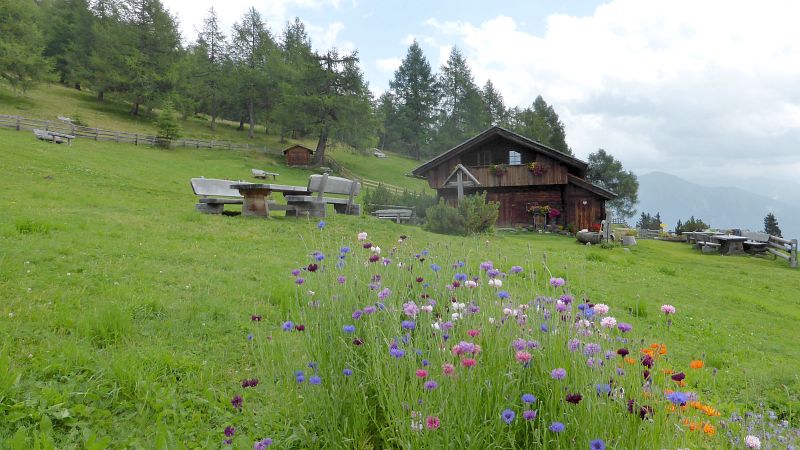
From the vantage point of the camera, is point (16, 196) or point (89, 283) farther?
point (16, 196)

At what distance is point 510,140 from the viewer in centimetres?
2892

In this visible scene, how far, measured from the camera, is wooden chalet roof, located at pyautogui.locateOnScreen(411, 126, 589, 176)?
26.9 metres

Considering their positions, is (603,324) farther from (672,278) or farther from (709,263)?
(709,263)

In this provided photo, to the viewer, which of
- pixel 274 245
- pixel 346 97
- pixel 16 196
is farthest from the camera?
pixel 346 97

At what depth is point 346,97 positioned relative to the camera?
44250 millimetres

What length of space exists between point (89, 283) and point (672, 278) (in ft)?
43.3

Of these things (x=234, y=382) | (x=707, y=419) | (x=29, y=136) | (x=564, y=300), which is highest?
(x=29, y=136)

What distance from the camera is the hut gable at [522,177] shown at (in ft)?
90.1

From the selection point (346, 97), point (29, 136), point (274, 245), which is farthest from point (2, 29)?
point (274, 245)

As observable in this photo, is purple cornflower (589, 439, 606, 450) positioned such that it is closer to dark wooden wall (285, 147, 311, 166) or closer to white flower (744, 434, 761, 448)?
white flower (744, 434, 761, 448)

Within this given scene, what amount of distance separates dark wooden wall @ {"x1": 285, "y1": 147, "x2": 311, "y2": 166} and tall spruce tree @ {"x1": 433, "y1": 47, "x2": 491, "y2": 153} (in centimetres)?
2431

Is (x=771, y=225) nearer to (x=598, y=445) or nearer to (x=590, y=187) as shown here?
(x=590, y=187)

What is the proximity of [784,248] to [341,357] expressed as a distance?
1117 inches

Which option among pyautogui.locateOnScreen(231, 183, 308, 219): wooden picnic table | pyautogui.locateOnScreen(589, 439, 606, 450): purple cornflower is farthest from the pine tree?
pyautogui.locateOnScreen(589, 439, 606, 450): purple cornflower
